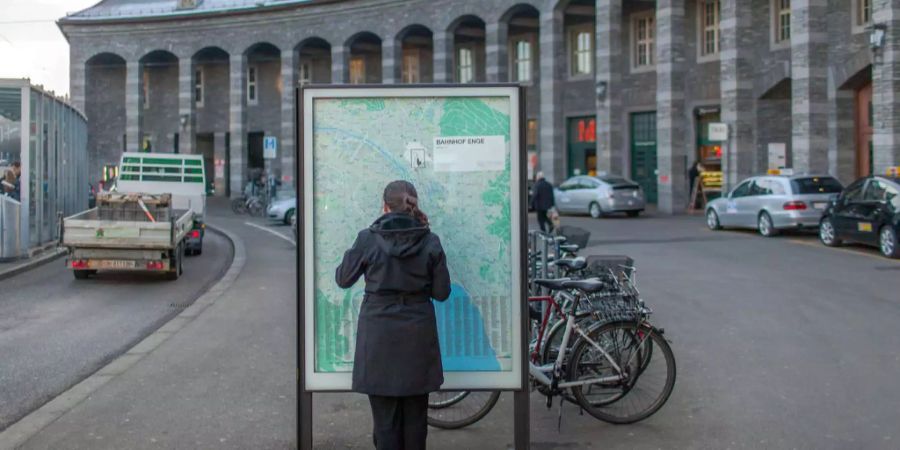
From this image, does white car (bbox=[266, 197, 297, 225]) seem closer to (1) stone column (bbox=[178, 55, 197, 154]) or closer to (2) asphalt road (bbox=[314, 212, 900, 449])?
(2) asphalt road (bbox=[314, 212, 900, 449])

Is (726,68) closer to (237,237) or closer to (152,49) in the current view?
(237,237)

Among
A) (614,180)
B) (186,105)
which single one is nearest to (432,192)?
(614,180)

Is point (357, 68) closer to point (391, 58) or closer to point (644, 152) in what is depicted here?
point (391, 58)

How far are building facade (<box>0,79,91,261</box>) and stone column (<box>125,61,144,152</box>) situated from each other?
96.8 ft

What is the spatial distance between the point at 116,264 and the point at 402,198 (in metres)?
12.5

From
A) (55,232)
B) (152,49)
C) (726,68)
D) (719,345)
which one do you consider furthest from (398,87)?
(152,49)

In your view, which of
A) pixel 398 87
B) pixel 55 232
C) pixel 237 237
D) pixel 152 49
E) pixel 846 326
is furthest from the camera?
pixel 152 49

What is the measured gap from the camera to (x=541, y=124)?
1738 inches

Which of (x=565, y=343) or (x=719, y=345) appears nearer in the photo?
(x=565, y=343)

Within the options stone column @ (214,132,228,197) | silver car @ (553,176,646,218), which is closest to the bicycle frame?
silver car @ (553,176,646,218)

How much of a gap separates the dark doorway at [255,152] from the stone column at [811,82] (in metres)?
34.8

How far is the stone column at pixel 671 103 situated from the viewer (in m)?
36.7

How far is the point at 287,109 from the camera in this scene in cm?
5512

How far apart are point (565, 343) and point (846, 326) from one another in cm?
571
